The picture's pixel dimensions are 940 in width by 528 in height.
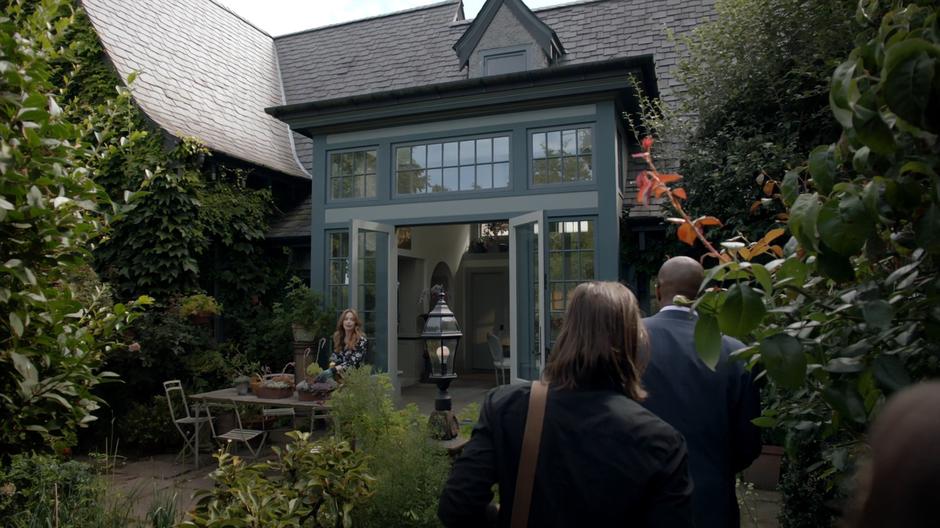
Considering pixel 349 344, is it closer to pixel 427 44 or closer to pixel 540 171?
pixel 540 171

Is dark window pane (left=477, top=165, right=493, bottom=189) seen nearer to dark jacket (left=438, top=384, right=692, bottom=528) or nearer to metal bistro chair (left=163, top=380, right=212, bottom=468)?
metal bistro chair (left=163, top=380, right=212, bottom=468)

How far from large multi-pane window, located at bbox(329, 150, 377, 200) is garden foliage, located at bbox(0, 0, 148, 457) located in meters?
6.30

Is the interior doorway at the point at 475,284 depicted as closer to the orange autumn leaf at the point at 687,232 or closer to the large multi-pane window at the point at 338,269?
the large multi-pane window at the point at 338,269

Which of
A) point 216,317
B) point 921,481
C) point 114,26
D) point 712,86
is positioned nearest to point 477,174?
point 712,86

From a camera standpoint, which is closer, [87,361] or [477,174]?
[87,361]

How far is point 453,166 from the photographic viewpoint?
27.7 ft

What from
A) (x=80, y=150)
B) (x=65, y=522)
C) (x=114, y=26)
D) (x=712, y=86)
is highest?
(x=114, y=26)

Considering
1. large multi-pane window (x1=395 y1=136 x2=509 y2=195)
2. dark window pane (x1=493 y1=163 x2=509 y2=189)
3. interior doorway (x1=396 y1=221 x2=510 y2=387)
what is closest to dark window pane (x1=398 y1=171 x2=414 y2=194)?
large multi-pane window (x1=395 y1=136 x2=509 y2=195)

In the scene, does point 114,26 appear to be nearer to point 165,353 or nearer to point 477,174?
point 165,353

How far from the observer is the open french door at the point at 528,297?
24.7 ft

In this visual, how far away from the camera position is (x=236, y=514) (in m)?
2.71

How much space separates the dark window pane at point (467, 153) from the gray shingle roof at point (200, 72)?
377cm

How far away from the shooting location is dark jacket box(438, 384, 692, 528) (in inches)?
61.2

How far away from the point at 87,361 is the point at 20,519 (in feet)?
4.88
